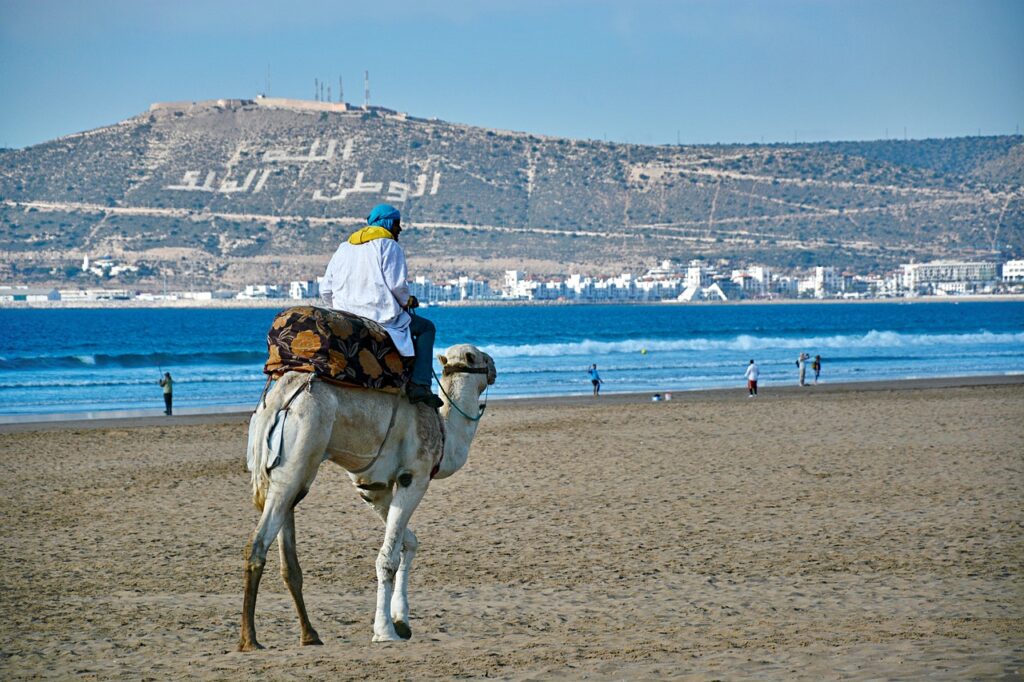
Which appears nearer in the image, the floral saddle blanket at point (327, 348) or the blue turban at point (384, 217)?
the floral saddle blanket at point (327, 348)

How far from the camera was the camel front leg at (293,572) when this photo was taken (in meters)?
8.02

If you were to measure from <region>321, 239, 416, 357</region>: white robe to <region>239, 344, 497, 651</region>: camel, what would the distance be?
46 cm

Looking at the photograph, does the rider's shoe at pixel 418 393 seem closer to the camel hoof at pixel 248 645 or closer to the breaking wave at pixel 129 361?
the camel hoof at pixel 248 645

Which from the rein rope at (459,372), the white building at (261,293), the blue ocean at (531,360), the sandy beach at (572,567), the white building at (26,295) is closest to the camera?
the sandy beach at (572,567)

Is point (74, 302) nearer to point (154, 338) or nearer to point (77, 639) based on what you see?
point (154, 338)

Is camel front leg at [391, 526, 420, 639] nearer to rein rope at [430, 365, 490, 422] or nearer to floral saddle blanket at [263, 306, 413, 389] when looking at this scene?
rein rope at [430, 365, 490, 422]

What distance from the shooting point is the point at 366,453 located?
8.04 meters

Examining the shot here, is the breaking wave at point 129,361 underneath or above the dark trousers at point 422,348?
underneath

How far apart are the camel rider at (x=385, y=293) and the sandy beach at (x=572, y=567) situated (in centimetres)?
171

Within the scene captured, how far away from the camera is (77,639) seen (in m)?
8.51

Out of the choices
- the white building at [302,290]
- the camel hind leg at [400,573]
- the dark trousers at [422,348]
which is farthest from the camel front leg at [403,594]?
the white building at [302,290]

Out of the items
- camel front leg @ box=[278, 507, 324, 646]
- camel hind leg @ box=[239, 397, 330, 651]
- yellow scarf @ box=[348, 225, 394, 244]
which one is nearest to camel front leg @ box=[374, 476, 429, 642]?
camel front leg @ box=[278, 507, 324, 646]

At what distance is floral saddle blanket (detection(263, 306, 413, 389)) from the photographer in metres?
7.59

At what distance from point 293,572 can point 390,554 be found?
60 centimetres
